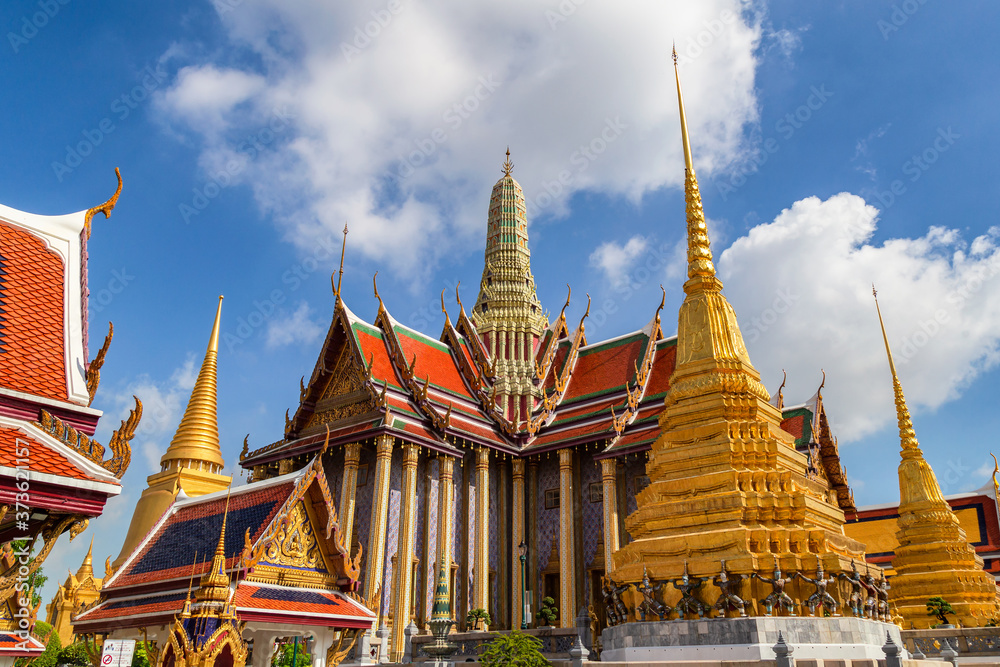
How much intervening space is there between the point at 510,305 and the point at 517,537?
9198 mm

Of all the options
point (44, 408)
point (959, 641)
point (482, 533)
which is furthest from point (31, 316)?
point (482, 533)

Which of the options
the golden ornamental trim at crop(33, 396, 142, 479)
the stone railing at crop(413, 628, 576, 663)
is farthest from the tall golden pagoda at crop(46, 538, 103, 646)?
the golden ornamental trim at crop(33, 396, 142, 479)

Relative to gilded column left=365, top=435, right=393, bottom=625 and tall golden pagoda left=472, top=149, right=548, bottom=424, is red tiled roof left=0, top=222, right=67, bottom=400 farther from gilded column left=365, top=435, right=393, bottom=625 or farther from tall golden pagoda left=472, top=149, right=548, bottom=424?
tall golden pagoda left=472, top=149, right=548, bottom=424

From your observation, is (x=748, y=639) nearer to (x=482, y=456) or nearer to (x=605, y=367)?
(x=482, y=456)

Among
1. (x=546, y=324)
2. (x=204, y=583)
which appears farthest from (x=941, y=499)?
(x=204, y=583)

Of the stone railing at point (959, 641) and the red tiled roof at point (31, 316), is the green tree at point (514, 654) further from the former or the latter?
the stone railing at point (959, 641)

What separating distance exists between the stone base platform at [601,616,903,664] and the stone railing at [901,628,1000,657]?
3.92m

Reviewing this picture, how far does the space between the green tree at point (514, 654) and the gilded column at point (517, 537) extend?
11827 millimetres

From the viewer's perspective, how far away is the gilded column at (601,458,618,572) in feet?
64.8

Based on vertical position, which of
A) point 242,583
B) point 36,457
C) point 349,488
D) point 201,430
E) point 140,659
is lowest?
point 140,659

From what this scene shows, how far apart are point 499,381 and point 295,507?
16.9m

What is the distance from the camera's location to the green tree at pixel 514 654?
8.90 m

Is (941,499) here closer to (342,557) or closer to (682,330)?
(682,330)

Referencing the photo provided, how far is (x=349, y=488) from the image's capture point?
19.9 metres
